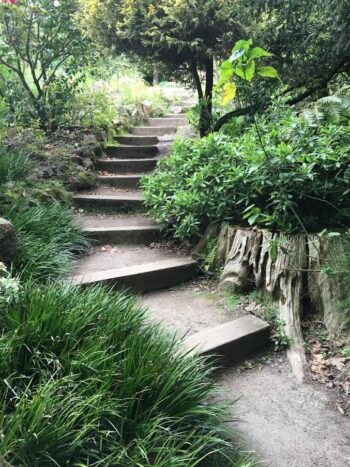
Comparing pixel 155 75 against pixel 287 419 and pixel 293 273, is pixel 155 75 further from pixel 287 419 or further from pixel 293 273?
pixel 287 419

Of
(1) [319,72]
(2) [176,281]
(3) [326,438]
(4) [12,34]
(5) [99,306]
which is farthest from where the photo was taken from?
(4) [12,34]

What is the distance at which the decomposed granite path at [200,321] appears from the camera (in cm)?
213

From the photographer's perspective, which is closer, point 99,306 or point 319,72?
point 99,306

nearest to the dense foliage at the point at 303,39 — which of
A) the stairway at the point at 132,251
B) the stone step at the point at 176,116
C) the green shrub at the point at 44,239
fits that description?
the stairway at the point at 132,251

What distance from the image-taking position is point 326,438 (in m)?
2.15

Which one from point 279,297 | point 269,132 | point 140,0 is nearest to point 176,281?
point 279,297

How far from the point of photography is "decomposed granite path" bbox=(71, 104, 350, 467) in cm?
213

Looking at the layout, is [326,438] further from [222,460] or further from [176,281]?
[176,281]

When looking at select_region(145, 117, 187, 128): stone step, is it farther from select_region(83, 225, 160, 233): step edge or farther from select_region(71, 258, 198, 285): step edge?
select_region(71, 258, 198, 285): step edge

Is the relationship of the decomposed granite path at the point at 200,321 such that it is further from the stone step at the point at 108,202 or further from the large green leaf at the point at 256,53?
the large green leaf at the point at 256,53

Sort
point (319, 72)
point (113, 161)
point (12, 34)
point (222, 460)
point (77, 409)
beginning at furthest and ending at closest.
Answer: point (113, 161), point (12, 34), point (319, 72), point (222, 460), point (77, 409)

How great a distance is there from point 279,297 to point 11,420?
2.24m

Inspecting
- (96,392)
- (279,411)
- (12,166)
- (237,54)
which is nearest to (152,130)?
(12,166)

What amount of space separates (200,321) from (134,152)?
4.22 meters
